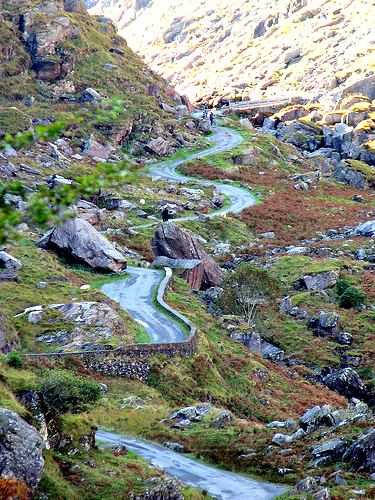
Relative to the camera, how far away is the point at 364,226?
81875 millimetres

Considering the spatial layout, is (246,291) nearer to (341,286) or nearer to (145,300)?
(145,300)

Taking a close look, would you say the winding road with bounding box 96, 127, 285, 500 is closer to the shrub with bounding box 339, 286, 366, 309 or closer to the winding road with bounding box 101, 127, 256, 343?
the winding road with bounding box 101, 127, 256, 343

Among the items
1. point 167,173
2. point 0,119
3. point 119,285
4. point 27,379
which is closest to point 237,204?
point 167,173

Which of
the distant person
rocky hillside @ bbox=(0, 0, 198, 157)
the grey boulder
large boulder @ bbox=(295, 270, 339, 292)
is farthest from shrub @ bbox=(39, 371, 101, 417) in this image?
rocky hillside @ bbox=(0, 0, 198, 157)

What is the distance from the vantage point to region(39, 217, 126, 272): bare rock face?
2034 inches

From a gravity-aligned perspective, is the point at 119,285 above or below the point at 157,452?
below

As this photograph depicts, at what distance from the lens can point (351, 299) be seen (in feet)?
186

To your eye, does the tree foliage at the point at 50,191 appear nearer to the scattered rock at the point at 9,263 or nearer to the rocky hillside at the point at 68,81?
the scattered rock at the point at 9,263

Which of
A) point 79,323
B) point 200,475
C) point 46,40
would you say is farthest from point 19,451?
point 46,40

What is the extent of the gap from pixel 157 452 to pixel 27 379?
18.9 feet

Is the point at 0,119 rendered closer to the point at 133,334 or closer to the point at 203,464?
the point at 133,334

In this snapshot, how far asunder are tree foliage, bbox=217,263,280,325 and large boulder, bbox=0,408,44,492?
3221cm

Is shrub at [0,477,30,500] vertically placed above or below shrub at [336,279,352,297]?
above

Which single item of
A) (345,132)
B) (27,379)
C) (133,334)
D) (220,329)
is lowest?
(345,132)
